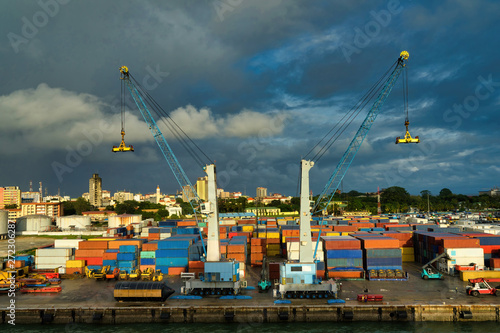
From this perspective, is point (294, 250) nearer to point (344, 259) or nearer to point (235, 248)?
point (344, 259)

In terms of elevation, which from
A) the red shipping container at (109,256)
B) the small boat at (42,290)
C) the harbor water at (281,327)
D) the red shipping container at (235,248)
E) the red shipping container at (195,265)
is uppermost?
the red shipping container at (235,248)

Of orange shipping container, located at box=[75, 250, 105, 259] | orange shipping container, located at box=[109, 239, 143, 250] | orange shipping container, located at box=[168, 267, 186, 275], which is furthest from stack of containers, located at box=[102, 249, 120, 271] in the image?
orange shipping container, located at box=[168, 267, 186, 275]

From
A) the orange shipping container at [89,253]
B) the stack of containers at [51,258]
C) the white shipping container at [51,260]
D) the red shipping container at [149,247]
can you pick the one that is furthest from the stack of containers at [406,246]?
the white shipping container at [51,260]

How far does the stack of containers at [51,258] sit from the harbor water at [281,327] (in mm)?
16388

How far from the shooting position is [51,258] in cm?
4534

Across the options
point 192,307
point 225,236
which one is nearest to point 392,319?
point 192,307

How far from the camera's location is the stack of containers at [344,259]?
38.8 m

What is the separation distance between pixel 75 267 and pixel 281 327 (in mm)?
27938

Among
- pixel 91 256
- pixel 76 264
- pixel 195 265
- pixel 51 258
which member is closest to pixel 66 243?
pixel 51 258

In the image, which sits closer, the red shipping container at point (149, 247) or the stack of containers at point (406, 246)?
the red shipping container at point (149, 247)

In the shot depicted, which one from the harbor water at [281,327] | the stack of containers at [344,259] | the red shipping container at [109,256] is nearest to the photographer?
the harbor water at [281,327]

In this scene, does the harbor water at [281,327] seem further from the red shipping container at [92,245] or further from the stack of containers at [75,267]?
the red shipping container at [92,245]

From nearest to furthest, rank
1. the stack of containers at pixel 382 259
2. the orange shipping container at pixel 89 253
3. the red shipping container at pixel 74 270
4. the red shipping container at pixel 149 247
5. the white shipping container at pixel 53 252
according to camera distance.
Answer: the stack of containers at pixel 382 259, the red shipping container at pixel 74 270, the orange shipping container at pixel 89 253, the red shipping container at pixel 149 247, the white shipping container at pixel 53 252

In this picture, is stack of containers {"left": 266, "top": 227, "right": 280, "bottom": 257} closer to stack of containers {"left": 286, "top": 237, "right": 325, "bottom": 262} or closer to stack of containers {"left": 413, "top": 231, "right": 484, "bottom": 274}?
stack of containers {"left": 286, "top": 237, "right": 325, "bottom": 262}
